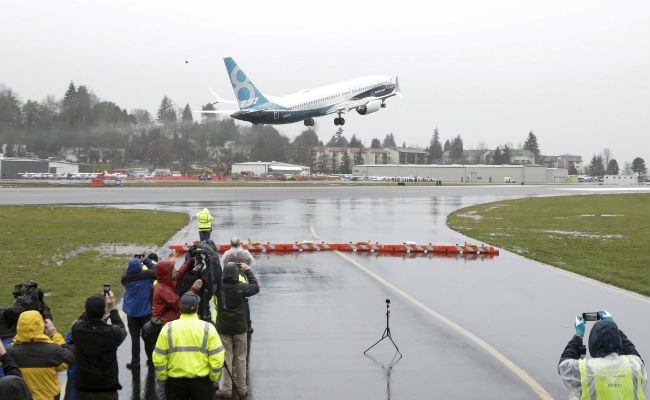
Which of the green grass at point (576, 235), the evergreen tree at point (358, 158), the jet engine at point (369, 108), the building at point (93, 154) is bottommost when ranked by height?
the green grass at point (576, 235)

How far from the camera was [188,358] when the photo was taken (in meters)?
6.32

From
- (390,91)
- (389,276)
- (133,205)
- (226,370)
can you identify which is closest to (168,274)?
(226,370)

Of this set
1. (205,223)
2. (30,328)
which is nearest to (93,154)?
(205,223)

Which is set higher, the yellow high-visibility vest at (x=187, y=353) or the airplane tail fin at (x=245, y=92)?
the airplane tail fin at (x=245, y=92)

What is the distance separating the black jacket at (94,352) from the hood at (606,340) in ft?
17.8

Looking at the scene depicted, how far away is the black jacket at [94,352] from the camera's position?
22.3 feet

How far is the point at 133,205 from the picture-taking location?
4750 cm

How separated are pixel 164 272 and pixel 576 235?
29.1 m

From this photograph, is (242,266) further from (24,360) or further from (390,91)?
(390,91)

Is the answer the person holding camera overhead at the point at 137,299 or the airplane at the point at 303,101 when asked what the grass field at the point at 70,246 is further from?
the airplane at the point at 303,101

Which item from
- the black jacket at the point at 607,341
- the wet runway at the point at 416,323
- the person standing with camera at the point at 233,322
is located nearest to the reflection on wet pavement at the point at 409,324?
the wet runway at the point at 416,323

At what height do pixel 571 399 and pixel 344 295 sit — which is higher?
pixel 571 399

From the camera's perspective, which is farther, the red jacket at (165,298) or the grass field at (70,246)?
the grass field at (70,246)

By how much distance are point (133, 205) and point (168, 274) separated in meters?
41.2
